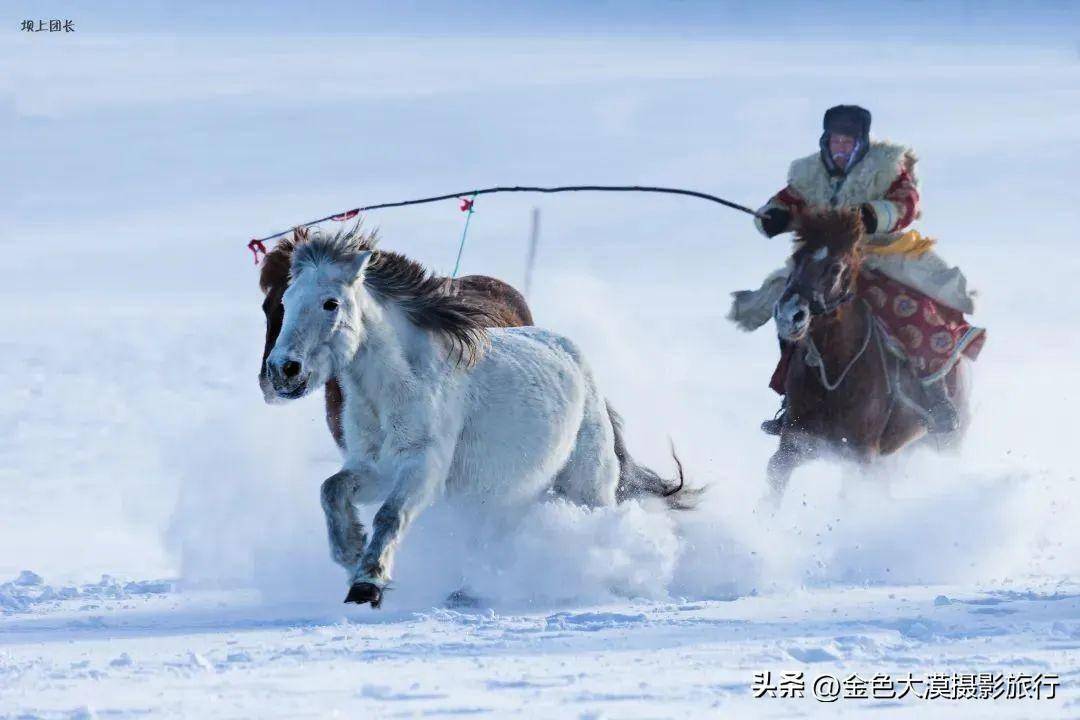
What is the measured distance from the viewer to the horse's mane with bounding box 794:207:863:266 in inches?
396

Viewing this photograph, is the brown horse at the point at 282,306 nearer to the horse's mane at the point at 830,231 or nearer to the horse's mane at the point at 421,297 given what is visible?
the horse's mane at the point at 421,297

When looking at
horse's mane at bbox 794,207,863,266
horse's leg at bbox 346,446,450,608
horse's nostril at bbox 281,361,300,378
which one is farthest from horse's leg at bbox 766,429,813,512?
horse's nostril at bbox 281,361,300,378

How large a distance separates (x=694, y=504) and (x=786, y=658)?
318cm

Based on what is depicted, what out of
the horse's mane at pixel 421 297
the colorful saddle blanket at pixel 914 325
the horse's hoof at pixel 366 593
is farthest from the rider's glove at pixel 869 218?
the horse's hoof at pixel 366 593

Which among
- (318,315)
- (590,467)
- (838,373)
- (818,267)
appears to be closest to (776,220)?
(818,267)

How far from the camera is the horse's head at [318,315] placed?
24.8 ft

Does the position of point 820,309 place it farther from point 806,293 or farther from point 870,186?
point 870,186

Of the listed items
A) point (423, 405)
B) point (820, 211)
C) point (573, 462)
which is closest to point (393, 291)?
point (423, 405)

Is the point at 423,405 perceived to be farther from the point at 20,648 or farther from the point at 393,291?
the point at 20,648

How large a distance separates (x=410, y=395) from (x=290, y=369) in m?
0.65

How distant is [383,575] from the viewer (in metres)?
7.51

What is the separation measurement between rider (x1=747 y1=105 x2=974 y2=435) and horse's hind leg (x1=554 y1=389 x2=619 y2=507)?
7.06 ft

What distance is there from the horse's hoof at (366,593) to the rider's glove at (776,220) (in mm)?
3952

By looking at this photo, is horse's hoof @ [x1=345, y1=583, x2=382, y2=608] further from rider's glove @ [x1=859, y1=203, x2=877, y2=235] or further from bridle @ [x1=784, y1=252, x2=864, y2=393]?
rider's glove @ [x1=859, y1=203, x2=877, y2=235]
